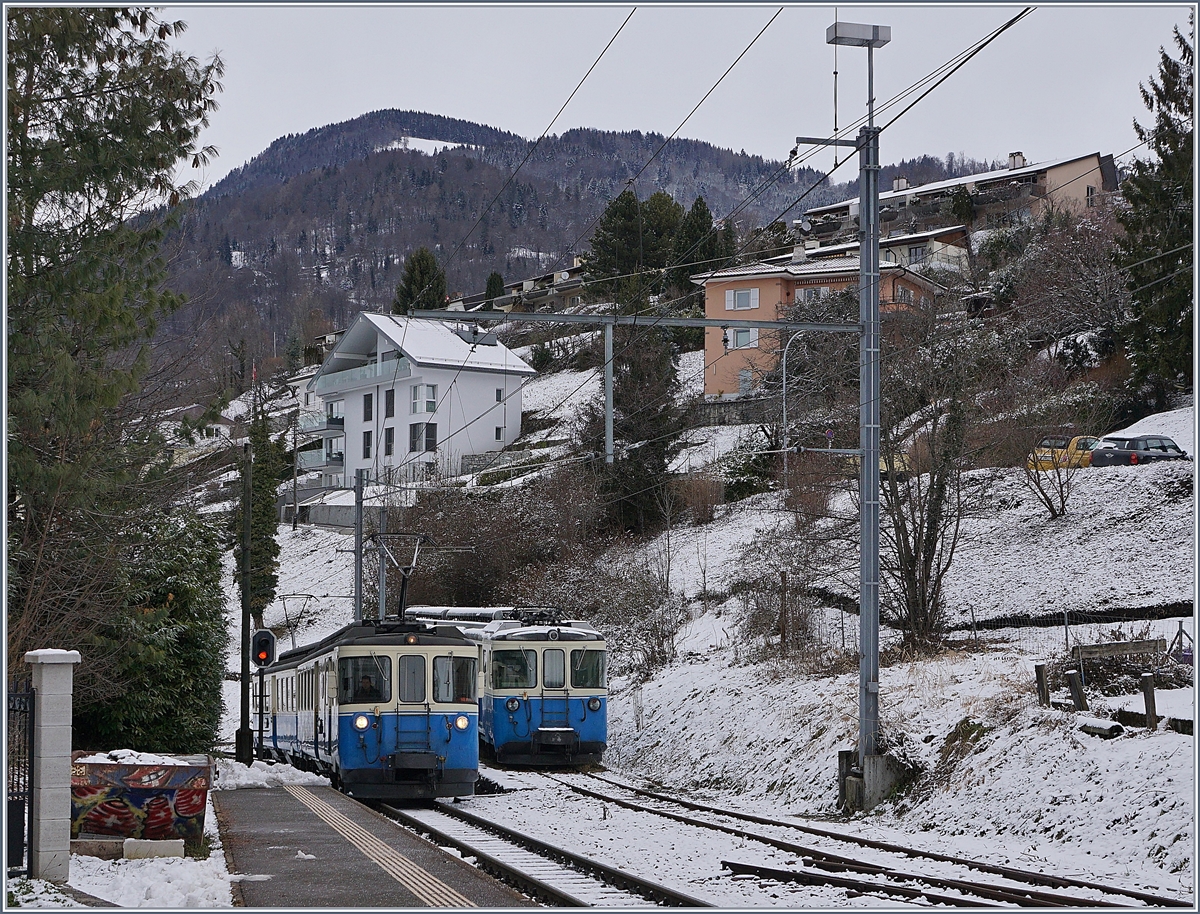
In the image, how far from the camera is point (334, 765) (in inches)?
765

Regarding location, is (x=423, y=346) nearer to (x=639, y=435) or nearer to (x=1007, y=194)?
(x=639, y=435)

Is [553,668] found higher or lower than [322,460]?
lower

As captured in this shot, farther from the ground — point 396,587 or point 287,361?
point 287,361

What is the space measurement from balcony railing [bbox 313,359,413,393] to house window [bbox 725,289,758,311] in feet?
51.6

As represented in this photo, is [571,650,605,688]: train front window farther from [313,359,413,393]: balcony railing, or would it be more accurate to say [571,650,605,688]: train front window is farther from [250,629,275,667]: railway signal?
[313,359,413,393]: balcony railing

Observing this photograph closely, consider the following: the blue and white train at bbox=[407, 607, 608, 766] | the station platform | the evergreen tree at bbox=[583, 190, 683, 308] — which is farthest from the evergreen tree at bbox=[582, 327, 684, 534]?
the station platform

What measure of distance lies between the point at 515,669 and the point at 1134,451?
19203 millimetres

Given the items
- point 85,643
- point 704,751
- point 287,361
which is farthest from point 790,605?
point 287,361

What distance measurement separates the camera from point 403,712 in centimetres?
1866

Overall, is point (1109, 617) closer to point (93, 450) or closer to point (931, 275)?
point (93, 450)

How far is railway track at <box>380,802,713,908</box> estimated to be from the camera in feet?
33.8

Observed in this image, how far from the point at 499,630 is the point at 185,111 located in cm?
1355

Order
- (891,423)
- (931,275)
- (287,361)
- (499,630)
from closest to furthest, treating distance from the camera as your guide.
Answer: (891,423), (499,630), (931,275), (287,361)

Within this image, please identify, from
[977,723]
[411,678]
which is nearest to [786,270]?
[411,678]
